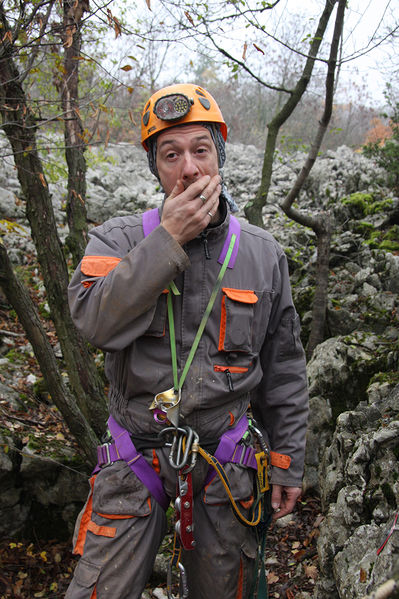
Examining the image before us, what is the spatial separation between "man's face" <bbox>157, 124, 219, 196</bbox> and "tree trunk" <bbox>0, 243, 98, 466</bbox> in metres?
2.26

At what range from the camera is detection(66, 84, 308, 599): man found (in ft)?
6.97

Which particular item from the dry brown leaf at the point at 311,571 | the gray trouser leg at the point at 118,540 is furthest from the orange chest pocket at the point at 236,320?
the dry brown leaf at the point at 311,571

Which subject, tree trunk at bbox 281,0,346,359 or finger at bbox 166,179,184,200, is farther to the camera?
tree trunk at bbox 281,0,346,359

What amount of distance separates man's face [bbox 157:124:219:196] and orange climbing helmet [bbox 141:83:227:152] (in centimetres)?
4

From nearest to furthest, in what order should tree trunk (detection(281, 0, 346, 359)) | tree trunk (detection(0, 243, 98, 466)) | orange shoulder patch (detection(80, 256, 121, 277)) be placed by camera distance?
orange shoulder patch (detection(80, 256, 121, 277))
tree trunk (detection(0, 243, 98, 466))
tree trunk (detection(281, 0, 346, 359))

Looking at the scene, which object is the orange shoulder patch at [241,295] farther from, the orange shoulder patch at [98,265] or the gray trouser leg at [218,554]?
the gray trouser leg at [218,554]

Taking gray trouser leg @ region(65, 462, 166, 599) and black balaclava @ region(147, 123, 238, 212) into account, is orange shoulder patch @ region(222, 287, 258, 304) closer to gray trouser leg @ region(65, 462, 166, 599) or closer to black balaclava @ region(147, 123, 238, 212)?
black balaclava @ region(147, 123, 238, 212)

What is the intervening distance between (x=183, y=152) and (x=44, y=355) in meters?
2.94

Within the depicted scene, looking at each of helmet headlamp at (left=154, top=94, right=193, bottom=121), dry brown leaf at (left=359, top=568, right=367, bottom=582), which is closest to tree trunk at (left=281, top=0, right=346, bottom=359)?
helmet headlamp at (left=154, top=94, right=193, bottom=121)

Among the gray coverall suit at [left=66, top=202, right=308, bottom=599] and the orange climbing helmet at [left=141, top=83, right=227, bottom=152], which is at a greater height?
the orange climbing helmet at [left=141, top=83, right=227, bottom=152]

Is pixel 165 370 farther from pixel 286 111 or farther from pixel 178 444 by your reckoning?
pixel 286 111

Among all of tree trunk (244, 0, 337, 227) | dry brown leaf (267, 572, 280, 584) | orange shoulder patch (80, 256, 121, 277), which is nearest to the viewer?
orange shoulder patch (80, 256, 121, 277)

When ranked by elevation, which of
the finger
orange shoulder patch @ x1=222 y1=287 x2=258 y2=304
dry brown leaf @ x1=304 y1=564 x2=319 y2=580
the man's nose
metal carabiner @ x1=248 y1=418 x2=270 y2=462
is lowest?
dry brown leaf @ x1=304 y1=564 x2=319 y2=580

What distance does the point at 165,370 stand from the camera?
2.28 metres
